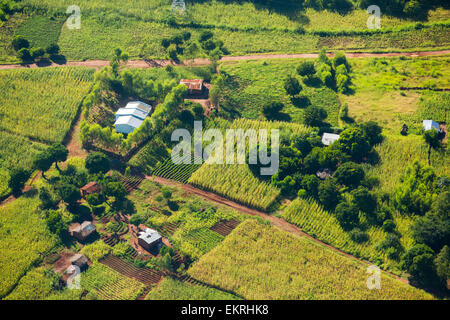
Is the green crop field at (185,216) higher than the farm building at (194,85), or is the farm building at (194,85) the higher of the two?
the farm building at (194,85)

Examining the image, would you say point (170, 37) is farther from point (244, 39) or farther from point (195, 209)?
point (195, 209)

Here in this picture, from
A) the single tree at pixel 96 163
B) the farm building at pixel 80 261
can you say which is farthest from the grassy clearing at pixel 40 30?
the farm building at pixel 80 261

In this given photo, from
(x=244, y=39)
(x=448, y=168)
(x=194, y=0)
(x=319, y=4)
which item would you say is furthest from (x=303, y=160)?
(x=194, y=0)

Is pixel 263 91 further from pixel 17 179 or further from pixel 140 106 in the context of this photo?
pixel 17 179

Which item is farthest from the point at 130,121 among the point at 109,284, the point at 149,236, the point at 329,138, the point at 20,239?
the point at 329,138

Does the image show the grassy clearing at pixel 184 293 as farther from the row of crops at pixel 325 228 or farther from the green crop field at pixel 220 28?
the green crop field at pixel 220 28

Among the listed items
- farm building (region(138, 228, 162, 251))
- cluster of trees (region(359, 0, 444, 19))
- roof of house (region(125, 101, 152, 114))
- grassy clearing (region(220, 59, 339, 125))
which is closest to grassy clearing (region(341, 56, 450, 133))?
grassy clearing (region(220, 59, 339, 125))
